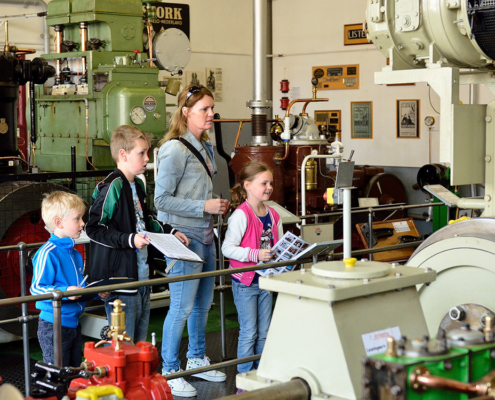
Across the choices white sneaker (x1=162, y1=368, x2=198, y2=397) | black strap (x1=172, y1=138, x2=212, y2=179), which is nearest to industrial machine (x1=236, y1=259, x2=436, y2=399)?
black strap (x1=172, y1=138, x2=212, y2=179)

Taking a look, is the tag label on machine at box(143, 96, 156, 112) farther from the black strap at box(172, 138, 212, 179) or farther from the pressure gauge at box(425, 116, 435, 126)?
the pressure gauge at box(425, 116, 435, 126)

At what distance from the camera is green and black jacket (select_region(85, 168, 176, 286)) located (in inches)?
115

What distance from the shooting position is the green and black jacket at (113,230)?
2.91m

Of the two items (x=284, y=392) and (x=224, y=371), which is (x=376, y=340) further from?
(x=224, y=371)

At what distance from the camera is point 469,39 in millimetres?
2416

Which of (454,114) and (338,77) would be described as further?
(338,77)

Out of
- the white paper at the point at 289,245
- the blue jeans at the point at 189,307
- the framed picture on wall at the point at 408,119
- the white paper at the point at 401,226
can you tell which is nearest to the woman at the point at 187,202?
the blue jeans at the point at 189,307

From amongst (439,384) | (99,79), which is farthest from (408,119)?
(439,384)

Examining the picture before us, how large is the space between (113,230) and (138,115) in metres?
2.65

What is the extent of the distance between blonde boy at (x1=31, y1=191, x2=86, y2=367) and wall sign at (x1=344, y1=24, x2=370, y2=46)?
6.98 meters

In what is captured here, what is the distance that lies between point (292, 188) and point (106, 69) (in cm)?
193

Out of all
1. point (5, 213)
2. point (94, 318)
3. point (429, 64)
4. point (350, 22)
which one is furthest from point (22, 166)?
point (350, 22)

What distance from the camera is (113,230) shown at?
2924 mm

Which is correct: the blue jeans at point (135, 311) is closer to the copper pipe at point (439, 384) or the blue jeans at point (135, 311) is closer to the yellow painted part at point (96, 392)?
the yellow painted part at point (96, 392)
